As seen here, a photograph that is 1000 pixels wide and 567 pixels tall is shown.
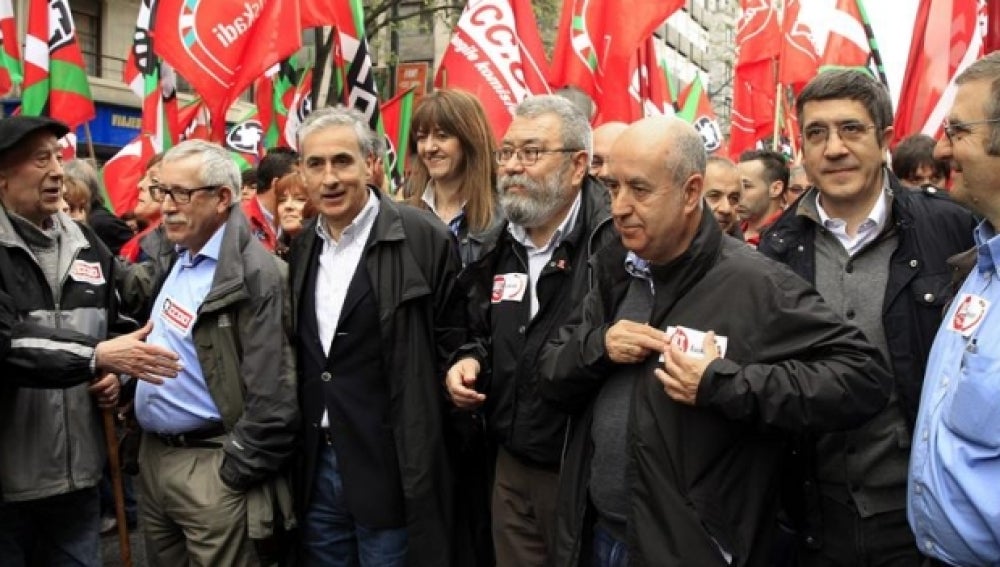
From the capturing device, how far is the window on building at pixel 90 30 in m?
19.8

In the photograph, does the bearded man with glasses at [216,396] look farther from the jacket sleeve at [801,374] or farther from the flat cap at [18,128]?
the jacket sleeve at [801,374]

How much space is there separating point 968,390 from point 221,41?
18.6ft

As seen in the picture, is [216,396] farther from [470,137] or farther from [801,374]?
[801,374]

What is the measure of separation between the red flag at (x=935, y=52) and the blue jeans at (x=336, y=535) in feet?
14.0

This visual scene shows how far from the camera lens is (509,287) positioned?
3434 millimetres

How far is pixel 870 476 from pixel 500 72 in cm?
465

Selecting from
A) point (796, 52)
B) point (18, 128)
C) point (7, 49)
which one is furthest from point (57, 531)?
point (796, 52)

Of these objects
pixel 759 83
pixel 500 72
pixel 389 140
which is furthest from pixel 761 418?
pixel 759 83

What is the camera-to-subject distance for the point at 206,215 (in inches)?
140

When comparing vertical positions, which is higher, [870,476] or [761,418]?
[761,418]

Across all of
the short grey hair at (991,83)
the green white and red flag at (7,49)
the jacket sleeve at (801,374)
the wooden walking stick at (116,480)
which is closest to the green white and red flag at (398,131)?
the green white and red flag at (7,49)

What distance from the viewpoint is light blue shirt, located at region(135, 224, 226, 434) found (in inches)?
136

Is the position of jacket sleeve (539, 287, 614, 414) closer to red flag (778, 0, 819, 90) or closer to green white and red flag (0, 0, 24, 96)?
green white and red flag (0, 0, 24, 96)

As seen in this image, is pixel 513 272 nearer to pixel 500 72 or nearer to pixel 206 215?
pixel 206 215
